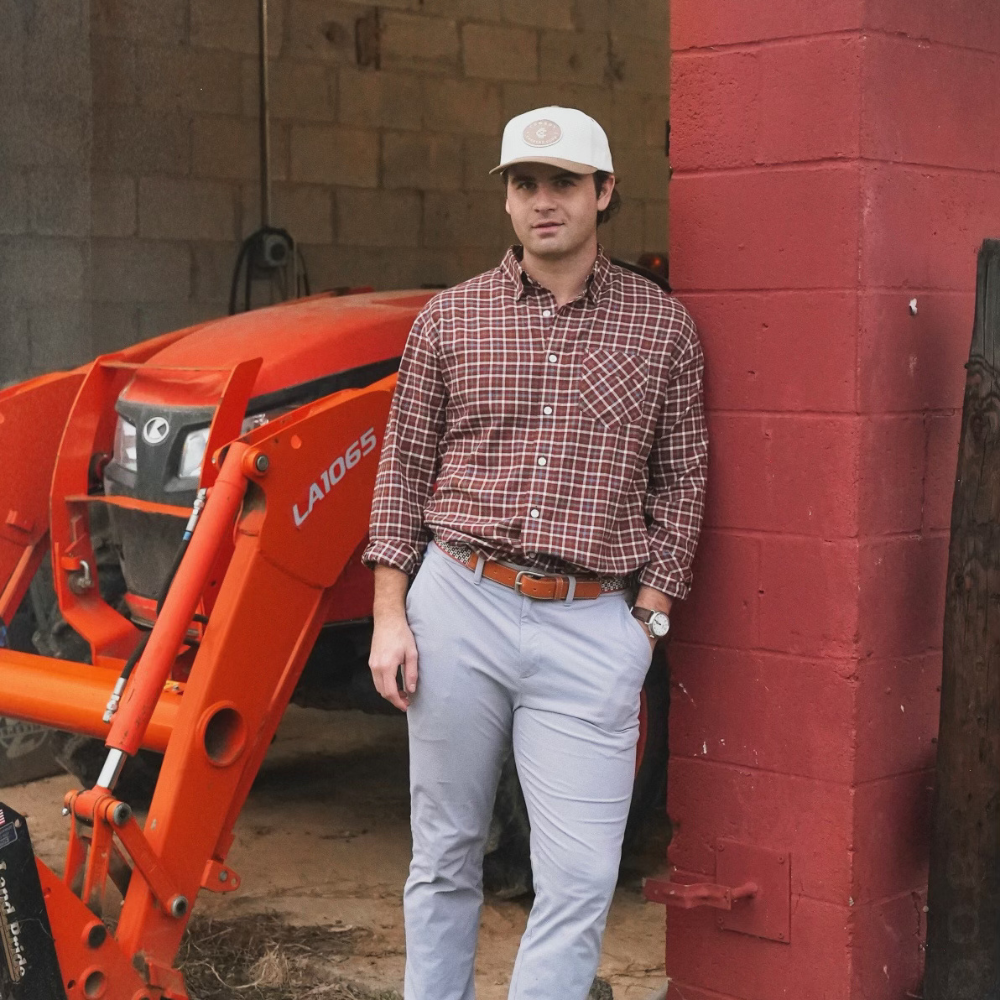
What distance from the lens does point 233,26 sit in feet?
26.6

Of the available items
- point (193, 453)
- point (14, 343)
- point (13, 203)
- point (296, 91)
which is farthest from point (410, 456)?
point (296, 91)

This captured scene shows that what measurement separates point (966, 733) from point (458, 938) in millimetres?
1065

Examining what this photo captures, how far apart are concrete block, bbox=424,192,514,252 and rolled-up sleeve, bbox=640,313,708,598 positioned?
18.8 feet

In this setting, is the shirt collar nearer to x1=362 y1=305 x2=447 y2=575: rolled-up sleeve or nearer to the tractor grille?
x1=362 y1=305 x2=447 y2=575: rolled-up sleeve

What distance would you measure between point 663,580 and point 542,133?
86 cm

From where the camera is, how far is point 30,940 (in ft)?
10.8

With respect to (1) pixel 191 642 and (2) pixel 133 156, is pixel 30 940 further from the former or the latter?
(2) pixel 133 156

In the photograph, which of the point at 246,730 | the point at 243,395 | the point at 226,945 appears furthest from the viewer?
the point at 226,945

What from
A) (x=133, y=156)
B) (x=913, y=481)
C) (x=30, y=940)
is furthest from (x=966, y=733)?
(x=133, y=156)

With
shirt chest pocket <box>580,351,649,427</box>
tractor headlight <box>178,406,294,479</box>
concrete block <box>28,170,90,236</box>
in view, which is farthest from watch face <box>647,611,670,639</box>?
concrete block <box>28,170,90,236</box>

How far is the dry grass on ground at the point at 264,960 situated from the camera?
426 cm

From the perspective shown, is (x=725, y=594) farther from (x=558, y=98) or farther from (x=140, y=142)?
(x=558, y=98)

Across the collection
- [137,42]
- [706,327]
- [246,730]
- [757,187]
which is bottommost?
[246,730]

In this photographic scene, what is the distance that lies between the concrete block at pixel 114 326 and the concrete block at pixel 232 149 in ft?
2.59
